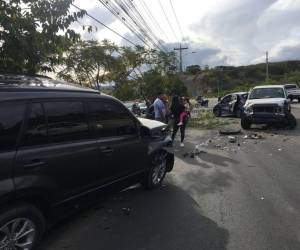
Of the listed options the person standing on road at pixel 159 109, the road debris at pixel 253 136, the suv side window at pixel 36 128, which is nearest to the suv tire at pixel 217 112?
the road debris at pixel 253 136

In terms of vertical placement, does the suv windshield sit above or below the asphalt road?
above

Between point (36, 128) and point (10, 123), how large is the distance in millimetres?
350

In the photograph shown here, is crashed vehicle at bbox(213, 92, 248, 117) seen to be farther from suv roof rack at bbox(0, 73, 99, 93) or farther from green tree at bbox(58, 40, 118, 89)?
Answer: suv roof rack at bbox(0, 73, 99, 93)

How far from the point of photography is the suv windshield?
18.0 meters

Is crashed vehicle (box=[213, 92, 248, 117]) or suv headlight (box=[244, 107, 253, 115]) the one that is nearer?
suv headlight (box=[244, 107, 253, 115])

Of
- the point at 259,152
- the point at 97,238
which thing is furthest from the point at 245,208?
the point at 259,152

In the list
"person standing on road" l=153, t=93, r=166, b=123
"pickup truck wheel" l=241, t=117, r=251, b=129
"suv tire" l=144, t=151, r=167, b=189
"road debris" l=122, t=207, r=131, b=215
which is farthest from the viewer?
"pickup truck wheel" l=241, t=117, r=251, b=129

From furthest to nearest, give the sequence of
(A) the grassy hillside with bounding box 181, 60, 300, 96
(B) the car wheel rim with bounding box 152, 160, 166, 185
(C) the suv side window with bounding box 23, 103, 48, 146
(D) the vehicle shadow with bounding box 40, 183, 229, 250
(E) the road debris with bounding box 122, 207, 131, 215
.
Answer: (A) the grassy hillside with bounding box 181, 60, 300, 96
(B) the car wheel rim with bounding box 152, 160, 166, 185
(E) the road debris with bounding box 122, 207, 131, 215
(D) the vehicle shadow with bounding box 40, 183, 229, 250
(C) the suv side window with bounding box 23, 103, 48, 146

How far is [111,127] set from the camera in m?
5.53

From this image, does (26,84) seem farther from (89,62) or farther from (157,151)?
(89,62)

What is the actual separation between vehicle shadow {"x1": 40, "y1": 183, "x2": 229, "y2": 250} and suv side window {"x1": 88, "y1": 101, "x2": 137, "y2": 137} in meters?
1.17

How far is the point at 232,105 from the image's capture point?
24344 millimetres

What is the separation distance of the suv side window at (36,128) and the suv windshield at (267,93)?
1520 centimetres

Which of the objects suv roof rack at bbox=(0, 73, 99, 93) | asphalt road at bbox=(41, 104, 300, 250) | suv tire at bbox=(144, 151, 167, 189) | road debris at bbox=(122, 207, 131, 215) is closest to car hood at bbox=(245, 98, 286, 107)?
asphalt road at bbox=(41, 104, 300, 250)
